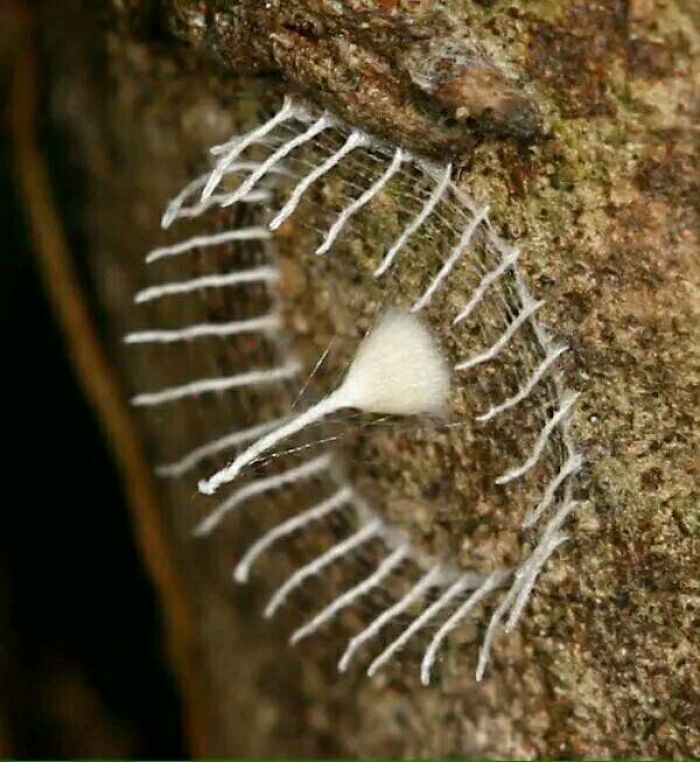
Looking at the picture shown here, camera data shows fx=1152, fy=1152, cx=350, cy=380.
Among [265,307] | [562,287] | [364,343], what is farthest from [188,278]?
[562,287]

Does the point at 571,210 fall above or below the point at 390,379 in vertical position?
above

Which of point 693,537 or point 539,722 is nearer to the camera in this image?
point 693,537

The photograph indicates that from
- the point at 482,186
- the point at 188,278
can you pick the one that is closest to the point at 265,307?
the point at 188,278

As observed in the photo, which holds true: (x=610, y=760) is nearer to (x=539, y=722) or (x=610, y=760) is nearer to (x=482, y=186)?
(x=539, y=722)

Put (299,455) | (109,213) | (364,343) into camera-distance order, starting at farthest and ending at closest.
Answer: (109,213) < (299,455) < (364,343)

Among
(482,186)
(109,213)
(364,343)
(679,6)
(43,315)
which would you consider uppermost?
(679,6)

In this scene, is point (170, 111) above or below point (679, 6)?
below

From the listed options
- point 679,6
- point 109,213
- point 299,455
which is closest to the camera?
point 679,6
